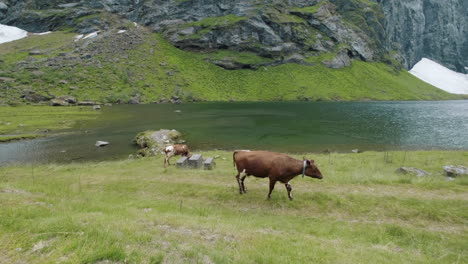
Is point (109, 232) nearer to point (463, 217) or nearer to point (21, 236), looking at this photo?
point (21, 236)

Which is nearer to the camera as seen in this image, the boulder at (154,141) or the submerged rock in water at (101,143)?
the boulder at (154,141)

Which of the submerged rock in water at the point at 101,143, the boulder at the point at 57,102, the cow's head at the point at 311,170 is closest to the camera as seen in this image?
the cow's head at the point at 311,170

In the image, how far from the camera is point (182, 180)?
2191 cm

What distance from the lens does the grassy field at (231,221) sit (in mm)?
7465

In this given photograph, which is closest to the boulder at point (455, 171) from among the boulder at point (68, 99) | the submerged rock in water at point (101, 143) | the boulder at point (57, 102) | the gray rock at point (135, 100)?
the submerged rock in water at point (101, 143)

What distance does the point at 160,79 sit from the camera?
162500 mm

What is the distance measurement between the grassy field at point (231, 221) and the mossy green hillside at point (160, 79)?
123740mm

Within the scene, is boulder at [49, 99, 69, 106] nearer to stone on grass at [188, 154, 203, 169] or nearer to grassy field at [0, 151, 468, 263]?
grassy field at [0, 151, 468, 263]

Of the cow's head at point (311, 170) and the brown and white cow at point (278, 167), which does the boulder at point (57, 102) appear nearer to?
the brown and white cow at point (278, 167)

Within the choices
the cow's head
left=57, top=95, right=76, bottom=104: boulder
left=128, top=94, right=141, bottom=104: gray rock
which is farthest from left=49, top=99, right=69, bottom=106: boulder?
the cow's head

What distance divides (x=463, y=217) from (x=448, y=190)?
4.74 metres

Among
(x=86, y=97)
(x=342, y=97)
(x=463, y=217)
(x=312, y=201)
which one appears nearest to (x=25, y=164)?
(x=312, y=201)

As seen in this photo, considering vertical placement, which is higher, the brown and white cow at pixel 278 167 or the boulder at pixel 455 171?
the brown and white cow at pixel 278 167

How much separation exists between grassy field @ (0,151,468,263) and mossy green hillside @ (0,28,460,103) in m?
124
